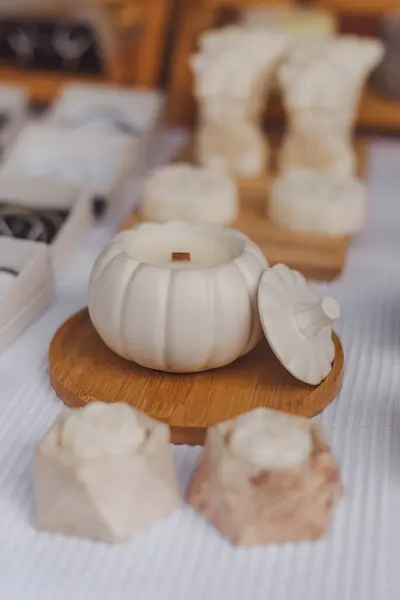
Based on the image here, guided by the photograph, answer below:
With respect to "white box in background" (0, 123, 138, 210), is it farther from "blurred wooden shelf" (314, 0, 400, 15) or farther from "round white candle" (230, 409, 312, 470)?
"round white candle" (230, 409, 312, 470)

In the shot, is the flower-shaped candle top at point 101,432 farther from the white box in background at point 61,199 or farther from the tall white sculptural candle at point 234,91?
the tall white sculptural candle at point 234,91

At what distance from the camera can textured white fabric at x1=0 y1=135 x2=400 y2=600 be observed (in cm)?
52

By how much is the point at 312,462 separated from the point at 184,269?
206mm

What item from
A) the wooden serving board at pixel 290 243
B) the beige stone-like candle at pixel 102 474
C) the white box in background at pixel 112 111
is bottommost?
the white box in background at pixel 112 111

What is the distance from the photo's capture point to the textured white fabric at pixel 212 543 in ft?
1.71

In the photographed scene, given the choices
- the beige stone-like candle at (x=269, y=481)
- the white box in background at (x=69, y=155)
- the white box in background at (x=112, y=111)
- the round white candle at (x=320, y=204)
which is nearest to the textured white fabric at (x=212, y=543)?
the beige stone-like candle at (x=269, y=481)

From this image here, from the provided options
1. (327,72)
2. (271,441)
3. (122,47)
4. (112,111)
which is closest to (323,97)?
(327,72)

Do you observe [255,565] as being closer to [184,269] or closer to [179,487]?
[179,487]

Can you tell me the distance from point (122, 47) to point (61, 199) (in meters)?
0.54

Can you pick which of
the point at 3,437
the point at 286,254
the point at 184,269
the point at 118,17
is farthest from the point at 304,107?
the point at 3,437

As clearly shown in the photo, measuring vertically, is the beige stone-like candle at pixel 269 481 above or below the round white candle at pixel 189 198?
above

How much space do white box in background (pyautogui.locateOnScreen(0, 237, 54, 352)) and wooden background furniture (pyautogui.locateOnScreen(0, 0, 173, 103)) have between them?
699 mm

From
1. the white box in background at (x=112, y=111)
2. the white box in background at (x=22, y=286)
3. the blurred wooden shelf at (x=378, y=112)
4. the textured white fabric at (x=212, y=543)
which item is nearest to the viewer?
the textured white fabric at (x=212, y=543)

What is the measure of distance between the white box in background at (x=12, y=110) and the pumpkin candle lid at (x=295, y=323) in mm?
723
